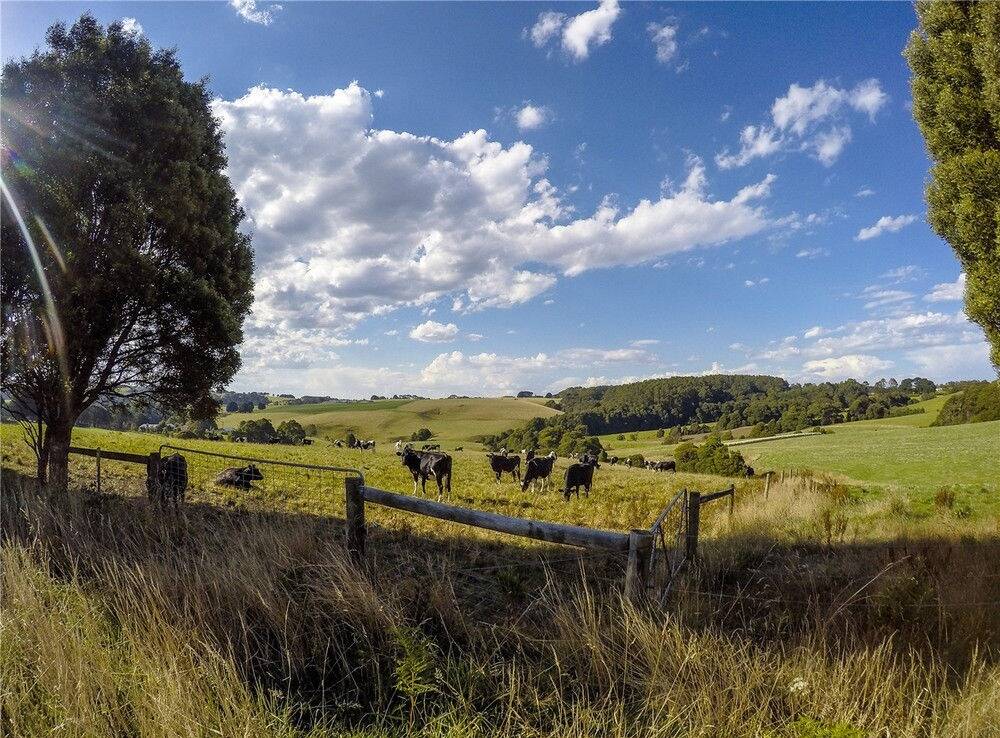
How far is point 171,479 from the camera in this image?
36.4ft

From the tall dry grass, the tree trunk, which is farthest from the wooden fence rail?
the tree trunk

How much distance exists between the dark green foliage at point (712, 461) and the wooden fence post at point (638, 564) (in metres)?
35.9

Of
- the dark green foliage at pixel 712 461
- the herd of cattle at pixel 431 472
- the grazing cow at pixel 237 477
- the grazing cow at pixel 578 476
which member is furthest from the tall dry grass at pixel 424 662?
the dark green foliage at pixel 712 461

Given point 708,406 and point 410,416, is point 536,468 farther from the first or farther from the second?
point 708,406

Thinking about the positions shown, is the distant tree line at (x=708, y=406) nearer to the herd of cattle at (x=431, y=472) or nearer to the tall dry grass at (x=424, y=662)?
the herd of cattle at (x=431, y=472)

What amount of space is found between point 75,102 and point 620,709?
40.5 ft

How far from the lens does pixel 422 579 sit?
16.0ft

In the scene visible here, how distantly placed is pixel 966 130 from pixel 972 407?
276ft

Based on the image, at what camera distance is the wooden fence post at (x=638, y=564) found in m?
4.08

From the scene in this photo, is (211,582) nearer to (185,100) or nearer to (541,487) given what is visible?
(185,100)

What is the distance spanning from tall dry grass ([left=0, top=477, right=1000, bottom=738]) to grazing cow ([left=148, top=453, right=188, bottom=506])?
13.3 feet

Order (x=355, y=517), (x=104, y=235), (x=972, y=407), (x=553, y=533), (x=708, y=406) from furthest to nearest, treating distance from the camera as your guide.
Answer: (x=708, y=406), (x=972, y=407), (x=104, y=235), (x=355, y=517), (x=553, y=533)

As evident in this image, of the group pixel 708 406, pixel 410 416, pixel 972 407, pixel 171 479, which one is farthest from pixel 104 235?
pixel 708 406

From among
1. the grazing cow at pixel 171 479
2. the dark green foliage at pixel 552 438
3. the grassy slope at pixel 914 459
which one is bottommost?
the dark green foliage at pixel 552 438
